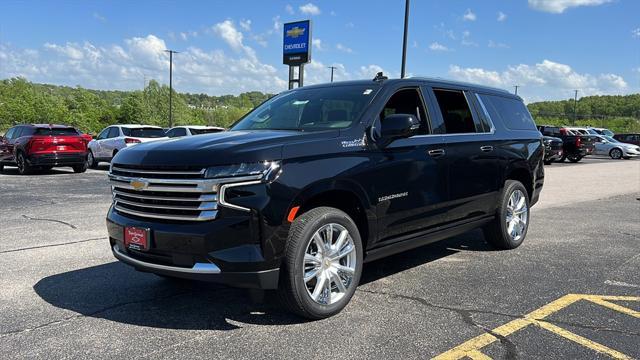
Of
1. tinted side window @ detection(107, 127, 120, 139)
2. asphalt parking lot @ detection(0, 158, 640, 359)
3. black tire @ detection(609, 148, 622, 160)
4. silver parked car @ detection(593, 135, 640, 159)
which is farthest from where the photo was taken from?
black tire @ detection(609, 148, 622, 160)

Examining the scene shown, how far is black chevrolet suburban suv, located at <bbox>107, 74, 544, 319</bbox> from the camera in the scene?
3.46 m

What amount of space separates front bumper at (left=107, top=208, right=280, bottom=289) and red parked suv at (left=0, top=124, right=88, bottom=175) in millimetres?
14109

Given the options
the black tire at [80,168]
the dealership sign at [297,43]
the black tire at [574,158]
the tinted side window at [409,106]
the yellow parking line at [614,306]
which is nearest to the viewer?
the yellow parking line at [614,306]

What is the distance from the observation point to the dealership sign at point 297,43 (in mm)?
24733

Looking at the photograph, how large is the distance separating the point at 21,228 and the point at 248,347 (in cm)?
539

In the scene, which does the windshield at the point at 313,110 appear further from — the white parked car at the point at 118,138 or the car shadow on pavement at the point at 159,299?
the white parked car at the point at 118,138

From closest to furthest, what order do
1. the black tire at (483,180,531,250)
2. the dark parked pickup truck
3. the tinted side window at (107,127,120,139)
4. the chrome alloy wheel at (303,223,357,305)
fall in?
the chrome alloy wheel at (303,223,357,305) < the black tire at (483,180,531,250) < the tinted side window at (107,127,120,139) < the dark parked pickup truck

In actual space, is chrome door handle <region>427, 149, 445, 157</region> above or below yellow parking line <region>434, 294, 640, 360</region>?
above

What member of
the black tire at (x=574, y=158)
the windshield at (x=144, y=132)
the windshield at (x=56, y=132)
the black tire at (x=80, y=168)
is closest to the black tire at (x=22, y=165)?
the windshield at (x=56, y=132)

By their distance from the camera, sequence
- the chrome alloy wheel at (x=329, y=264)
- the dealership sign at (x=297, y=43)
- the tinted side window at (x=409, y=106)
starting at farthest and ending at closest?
1. the dealership sign at (x=297, y=43)
2. the tinted side window at (x=409, y=106)
3. the chrome alloy wheel at (x=329, y=264)

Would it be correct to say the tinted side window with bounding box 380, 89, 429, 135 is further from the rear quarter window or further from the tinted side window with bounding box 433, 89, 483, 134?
the rear quarter window

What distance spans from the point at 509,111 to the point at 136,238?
184 inches

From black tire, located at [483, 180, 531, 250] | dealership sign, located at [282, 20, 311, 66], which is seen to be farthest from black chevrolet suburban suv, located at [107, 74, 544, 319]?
dealership sign, located at [282, 20, 311, 66]

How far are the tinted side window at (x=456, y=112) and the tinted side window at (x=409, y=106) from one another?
28cm
